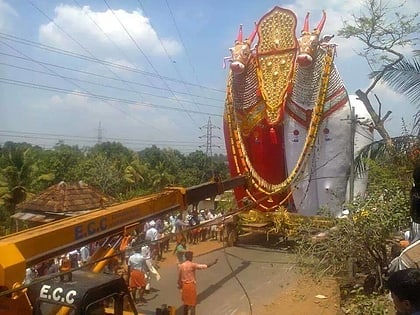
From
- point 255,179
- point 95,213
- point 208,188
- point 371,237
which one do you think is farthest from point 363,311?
point 255,179

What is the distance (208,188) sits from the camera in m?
9.31

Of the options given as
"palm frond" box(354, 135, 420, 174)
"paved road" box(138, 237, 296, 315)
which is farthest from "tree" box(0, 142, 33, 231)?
"palm frond" box(354, 135, 420, 174)

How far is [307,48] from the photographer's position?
15203 millimetres

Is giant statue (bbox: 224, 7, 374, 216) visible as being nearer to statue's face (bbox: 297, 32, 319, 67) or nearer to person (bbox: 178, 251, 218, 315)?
statue's face (bbox: 297, 32, 319, 67)

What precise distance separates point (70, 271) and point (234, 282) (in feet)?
26.6

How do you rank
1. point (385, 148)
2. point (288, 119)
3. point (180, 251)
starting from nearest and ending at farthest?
point (385, 148) → point (180, 251) → point (288, 119)

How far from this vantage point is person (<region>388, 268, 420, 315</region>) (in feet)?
10.0

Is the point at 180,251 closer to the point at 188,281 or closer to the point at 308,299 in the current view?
the point at 188,281

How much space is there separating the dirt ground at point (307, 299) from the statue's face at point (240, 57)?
24.6 feet

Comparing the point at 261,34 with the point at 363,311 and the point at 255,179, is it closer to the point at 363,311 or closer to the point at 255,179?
the point at 255,179

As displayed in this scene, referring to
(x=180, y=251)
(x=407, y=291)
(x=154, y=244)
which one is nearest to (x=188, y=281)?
(x=154, y=244)

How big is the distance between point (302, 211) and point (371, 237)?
725 cm

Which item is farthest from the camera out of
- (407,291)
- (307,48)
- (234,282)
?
(307,48)

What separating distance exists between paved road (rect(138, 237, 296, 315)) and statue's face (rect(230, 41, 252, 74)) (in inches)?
234
